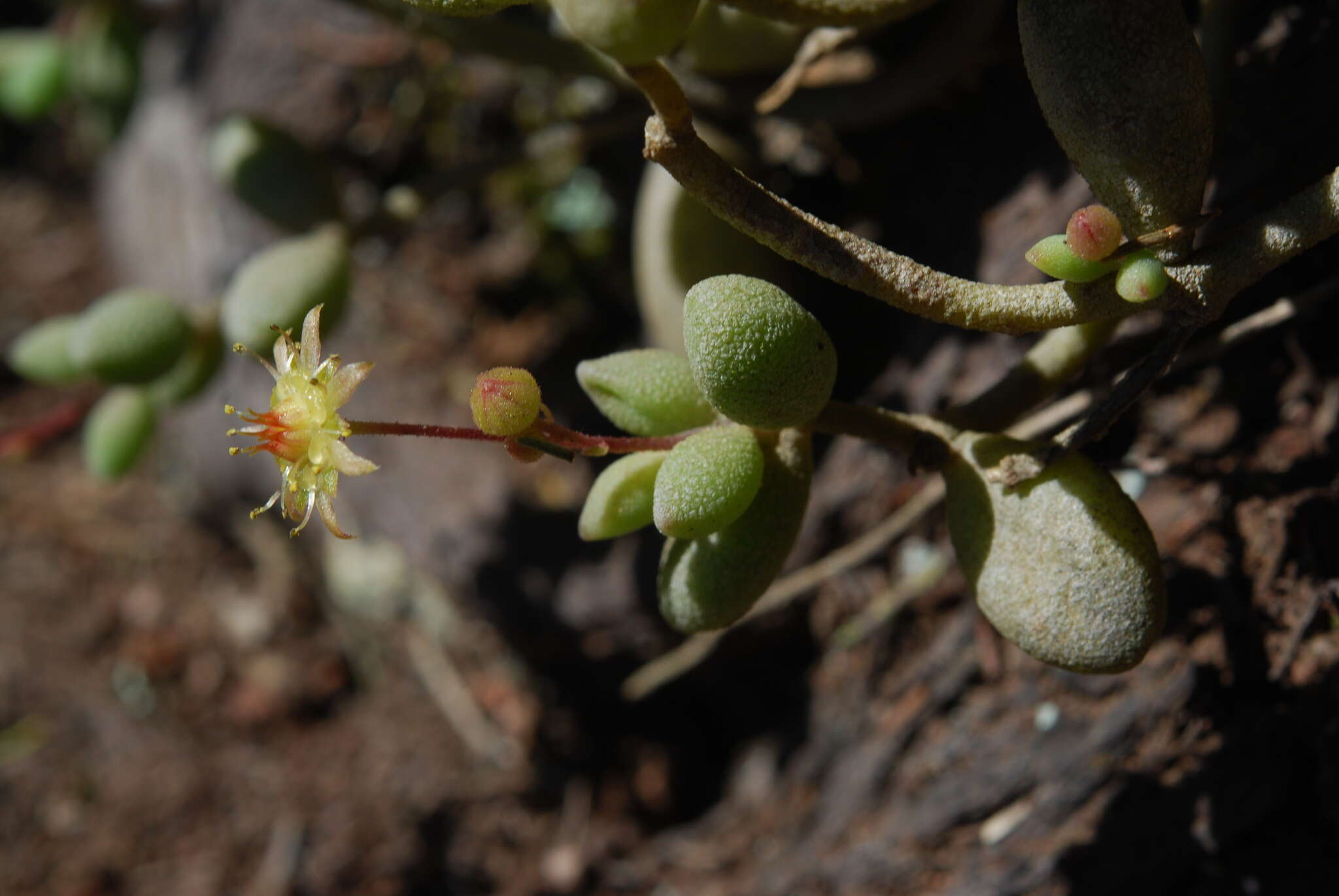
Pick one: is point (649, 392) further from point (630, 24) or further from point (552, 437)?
point (630, 24)

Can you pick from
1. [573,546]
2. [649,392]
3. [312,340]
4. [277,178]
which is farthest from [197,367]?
[649,392]

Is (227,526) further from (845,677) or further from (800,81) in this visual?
(800,81)

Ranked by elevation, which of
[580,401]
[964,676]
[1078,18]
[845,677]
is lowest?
[845,677]

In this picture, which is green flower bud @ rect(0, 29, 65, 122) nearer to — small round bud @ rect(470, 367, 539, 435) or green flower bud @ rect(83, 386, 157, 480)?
green flower bud @ rect(83, 386, 157, 480)

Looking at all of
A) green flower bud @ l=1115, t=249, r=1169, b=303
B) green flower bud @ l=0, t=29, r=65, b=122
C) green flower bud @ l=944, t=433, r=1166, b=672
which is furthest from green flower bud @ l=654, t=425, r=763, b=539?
green flower bud @ l=0, t=29, r=65, b=122

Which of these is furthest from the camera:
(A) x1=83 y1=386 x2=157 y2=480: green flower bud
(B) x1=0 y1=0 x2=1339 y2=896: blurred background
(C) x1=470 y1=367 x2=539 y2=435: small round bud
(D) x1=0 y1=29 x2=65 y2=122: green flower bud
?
(D) x1=0 y1=29 x2=65 y2=122: green flower bud

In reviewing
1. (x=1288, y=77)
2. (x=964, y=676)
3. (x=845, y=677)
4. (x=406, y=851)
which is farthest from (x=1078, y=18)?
(x=406, y=851)
